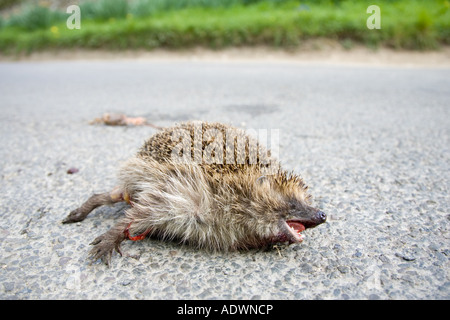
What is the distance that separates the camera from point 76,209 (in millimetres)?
2668

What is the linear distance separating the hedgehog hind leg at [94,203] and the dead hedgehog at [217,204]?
0.37m

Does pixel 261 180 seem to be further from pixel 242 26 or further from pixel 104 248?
pixel 242 26

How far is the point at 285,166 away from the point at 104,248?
201 centimetres

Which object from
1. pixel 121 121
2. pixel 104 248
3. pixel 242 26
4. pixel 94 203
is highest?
pixel 242 26

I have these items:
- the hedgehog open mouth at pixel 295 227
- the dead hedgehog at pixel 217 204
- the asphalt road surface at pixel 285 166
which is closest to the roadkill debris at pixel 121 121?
the asphalt road surface at pixel 285 166

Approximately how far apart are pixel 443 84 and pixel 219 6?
873 centimetres

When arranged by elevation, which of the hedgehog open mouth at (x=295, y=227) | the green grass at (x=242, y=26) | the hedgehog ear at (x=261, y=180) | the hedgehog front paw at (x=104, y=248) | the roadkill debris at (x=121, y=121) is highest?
the green grass at (x=242, y=26)

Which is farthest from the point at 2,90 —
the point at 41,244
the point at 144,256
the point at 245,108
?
the point at 144,256

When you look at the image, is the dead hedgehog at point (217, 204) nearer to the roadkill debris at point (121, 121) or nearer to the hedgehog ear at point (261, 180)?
the hedgehog ear at point (261, 180)

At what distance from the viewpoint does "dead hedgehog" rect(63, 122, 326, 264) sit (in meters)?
2.21

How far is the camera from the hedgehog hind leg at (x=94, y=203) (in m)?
2.64

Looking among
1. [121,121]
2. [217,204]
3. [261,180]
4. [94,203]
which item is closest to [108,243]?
[94,203]

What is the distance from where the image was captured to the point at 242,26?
11.1 meters
